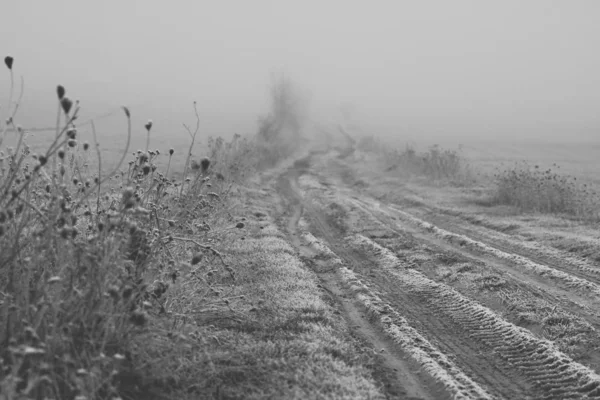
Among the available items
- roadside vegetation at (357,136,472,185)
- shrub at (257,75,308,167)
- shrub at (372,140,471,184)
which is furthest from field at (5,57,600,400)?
shrub at (257,75,308,167)

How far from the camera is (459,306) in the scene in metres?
7.77

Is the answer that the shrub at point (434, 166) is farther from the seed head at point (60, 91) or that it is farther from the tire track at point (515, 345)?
the seed head at point (60, 91)

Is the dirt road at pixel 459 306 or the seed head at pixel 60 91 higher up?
the seed head at pixel 60 91

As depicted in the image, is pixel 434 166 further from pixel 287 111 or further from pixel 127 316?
pixel 287 111

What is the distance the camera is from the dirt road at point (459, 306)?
18.1 ft

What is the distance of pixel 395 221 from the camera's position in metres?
14.5

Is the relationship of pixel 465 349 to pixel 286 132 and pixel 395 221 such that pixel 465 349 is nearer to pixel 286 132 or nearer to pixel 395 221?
pixel 395 221

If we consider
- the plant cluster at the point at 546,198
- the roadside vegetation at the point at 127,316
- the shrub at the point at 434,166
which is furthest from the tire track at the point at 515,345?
the shrub at the point at 434,166

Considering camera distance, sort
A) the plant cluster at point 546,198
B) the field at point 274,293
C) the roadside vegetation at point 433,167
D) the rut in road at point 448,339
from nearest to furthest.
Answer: the field at point 274,293, the rut in road at point 448,339, the plant cluster at point 546,198, the roadside vegetation at point 433,167

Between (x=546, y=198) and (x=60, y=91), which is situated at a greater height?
(x=60, y=91)

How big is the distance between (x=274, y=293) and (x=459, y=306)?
268cm

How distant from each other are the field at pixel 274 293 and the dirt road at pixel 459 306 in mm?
31

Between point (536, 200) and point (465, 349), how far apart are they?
10.5 m

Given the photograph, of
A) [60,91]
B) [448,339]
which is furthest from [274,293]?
[60,91]
